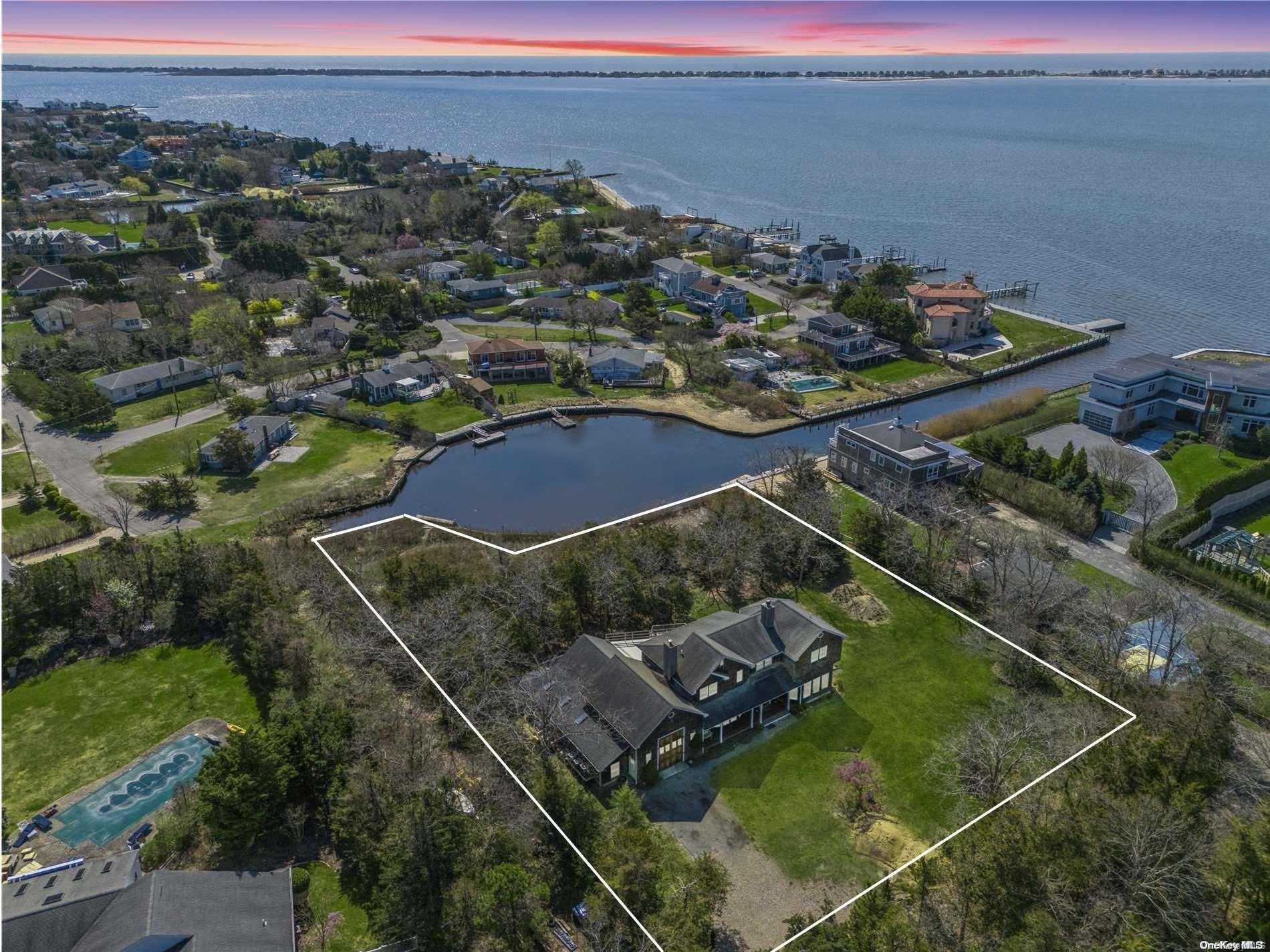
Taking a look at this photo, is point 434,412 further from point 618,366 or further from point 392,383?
point 618,366

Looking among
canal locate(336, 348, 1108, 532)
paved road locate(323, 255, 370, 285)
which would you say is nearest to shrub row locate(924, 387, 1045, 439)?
canal locate(336, 348, 1108, 532)

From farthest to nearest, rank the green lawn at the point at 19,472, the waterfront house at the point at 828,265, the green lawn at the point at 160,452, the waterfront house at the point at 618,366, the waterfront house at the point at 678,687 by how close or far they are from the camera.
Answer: the waterfront house at the point at 828,265 < the waterfront house at the point at 618,366 < the green lawn at the point at 160,452 < the green lawn at the point at 19,472 < the waterfront house at the point at 678,687

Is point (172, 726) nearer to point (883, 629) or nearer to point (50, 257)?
point (883, 629)

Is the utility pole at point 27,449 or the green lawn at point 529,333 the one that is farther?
the green lawn at point 529,333

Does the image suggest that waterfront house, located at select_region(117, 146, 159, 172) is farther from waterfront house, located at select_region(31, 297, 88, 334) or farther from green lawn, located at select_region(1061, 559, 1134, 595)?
green lawn, located at select_region(1061, 559, 1134, 595)

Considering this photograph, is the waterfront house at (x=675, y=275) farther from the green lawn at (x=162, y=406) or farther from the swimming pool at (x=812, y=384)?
the green lawn at (x=162, y=406)

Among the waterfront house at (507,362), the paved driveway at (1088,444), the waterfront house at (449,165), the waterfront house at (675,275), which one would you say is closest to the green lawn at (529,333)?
the waterfront house at (507,362)
